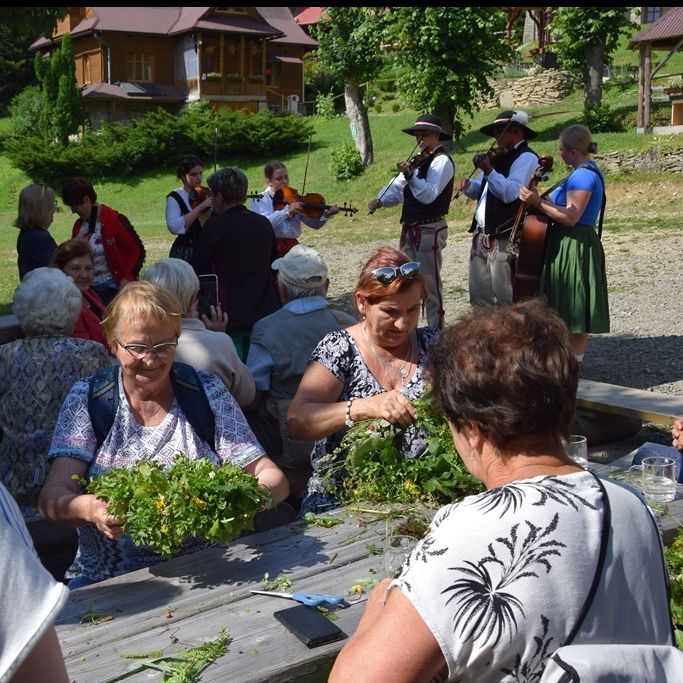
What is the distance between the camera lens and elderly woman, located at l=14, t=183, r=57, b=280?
7.07m

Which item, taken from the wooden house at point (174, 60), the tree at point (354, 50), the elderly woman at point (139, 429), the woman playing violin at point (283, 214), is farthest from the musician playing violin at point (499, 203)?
the wooden house at point (174, 60)

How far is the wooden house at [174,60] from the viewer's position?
4678cm

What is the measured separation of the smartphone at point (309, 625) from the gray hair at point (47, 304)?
220 centimetres

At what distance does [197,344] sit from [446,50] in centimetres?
2602

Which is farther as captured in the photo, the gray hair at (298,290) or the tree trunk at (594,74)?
the tree trunk at (594,74)

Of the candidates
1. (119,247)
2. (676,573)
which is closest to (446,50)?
(119,247)

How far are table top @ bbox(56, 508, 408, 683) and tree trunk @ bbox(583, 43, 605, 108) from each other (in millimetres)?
29864

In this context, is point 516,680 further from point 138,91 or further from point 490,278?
point 138,91

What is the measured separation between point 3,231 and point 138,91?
21565 mm

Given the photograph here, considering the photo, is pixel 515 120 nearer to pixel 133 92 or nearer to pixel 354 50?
pixel 354 50

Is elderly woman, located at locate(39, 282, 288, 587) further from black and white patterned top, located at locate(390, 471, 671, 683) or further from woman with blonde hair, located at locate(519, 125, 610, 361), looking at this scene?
woman with blonde hair, located at locate(519, 125, 610, 361)

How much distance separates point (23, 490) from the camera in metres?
4.00

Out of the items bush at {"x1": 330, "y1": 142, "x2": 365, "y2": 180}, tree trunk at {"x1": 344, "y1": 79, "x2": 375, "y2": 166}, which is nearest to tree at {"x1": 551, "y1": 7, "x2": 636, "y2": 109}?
tree trunk at {"x1": 344, "y1": 79, "x2": 375, "y2": 166}

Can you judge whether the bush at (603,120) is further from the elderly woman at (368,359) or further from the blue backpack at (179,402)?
the blue backpack at (179,402)
